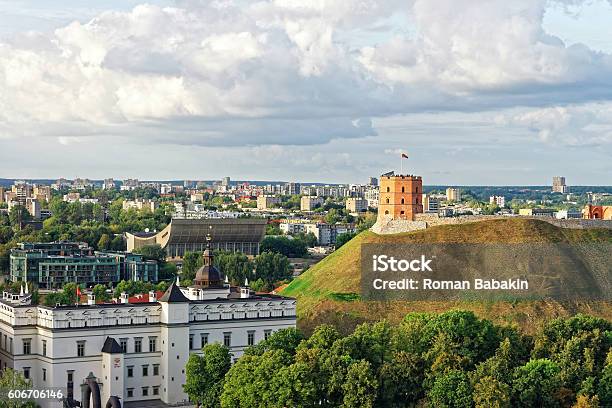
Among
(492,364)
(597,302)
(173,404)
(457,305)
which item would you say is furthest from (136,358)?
(597,302)

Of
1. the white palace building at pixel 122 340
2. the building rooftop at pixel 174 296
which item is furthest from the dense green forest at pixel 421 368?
the building rooftop at pixel 174 296

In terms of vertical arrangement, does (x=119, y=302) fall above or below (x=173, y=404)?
above

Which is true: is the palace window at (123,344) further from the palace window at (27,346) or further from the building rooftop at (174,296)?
the palace window at (27,346)

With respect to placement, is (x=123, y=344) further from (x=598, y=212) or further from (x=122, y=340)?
(x=598, y=212)

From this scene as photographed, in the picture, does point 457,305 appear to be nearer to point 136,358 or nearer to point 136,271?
point 136,358

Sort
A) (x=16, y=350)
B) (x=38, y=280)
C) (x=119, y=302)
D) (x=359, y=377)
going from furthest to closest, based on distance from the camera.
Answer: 1. (x=38, y=280)
2. (x=119, y=302)
3. (x=16, y=350)
4. (x=359, y=377)

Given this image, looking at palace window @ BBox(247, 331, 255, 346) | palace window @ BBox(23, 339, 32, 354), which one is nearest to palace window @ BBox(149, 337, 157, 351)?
palace window @ BBox(247, 331, 255, 346)
